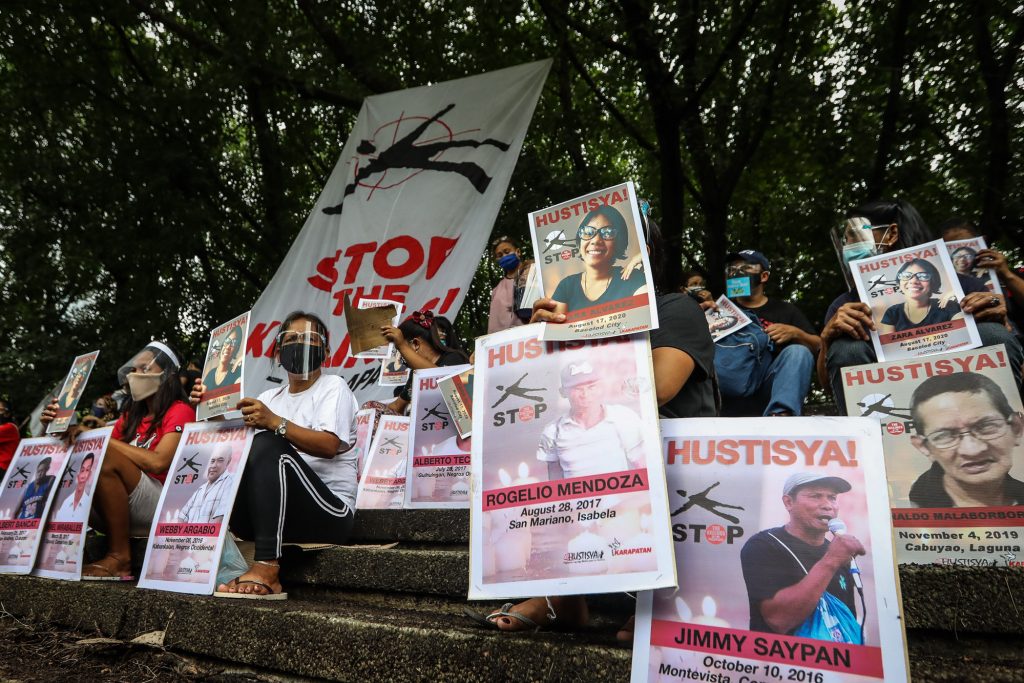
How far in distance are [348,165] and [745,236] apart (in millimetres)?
5811

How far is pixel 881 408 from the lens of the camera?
2.65 m

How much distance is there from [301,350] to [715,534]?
2518mm

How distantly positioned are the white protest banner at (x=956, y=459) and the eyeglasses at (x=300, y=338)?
257 centimetres

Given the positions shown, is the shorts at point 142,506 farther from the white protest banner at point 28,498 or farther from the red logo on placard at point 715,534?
the red logo on placard at point 715,534

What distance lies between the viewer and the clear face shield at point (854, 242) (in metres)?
3.36

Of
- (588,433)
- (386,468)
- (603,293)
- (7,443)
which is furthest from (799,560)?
(7,443)

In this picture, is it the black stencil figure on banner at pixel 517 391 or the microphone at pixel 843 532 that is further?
the black stencil figure on banner at pixel 517 391

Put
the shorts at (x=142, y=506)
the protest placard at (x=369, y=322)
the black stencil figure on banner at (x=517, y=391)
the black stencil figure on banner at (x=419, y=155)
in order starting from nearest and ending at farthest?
the black stencil figure on banner at (x=517, y=391), the shorts at (x=142, y=506), the protest placard at (x=369, y=322), the black stencil figure on banner at (x=419, y=155)

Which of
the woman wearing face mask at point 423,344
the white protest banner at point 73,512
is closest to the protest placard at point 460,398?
the woman wearing face mask at point 423,344

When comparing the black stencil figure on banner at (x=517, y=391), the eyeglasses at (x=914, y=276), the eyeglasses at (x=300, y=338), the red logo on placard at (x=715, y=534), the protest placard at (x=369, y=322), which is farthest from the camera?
the protest placard at (x=369, y=322)

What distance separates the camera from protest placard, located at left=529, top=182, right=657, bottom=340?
2023 millimetres

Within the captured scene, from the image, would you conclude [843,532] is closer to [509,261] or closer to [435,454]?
[435,454]

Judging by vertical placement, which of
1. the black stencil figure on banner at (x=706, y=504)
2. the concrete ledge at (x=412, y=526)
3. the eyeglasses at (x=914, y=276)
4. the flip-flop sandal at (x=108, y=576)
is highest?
the eyeglasses at (x=914, y=276)

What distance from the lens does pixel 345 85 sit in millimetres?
8633
